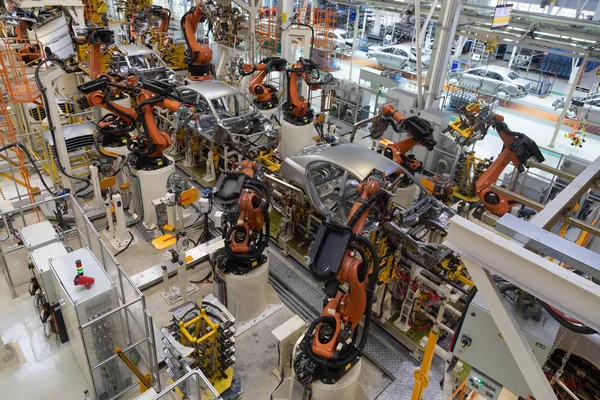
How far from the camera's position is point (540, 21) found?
9289 millimetres

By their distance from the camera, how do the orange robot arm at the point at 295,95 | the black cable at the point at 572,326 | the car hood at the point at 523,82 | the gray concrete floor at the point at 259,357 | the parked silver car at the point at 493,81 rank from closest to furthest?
the black cable at the point at 572,326
the gray concrete floor at the point at 259,357
the orange robot arm at the point at 295,95
the parked silver car at the point at 493,81
the car hood at the point at 523,82

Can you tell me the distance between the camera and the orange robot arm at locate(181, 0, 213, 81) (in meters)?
13.1

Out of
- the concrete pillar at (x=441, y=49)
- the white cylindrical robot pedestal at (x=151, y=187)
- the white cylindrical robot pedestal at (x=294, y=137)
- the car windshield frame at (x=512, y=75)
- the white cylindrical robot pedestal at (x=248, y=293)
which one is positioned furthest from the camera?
the car windshield frame at (x=512, y=75)

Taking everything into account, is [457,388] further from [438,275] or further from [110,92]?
[110,92]

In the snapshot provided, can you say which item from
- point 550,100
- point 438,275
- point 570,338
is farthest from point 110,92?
point 550,100

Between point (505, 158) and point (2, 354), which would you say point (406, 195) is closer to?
point (505, 158)

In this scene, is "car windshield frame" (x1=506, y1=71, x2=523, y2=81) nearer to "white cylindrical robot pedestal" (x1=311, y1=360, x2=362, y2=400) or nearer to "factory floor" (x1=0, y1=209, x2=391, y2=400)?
"factory floor" (x1=0, y1=209, x2=391, y2=400)

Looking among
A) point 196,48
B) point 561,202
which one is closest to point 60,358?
point 561,202

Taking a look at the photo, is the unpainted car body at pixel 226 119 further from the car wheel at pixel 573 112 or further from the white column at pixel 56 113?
the car wheel at pixel 573 112

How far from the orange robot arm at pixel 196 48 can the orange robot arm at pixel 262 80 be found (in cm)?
260

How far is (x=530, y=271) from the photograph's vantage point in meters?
1.78

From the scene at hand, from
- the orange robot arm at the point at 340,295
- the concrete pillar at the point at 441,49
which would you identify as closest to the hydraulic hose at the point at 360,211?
the orange robot arm at the point at 340,295

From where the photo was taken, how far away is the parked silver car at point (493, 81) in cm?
1634

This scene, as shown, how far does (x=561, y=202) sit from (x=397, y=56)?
684 inches
